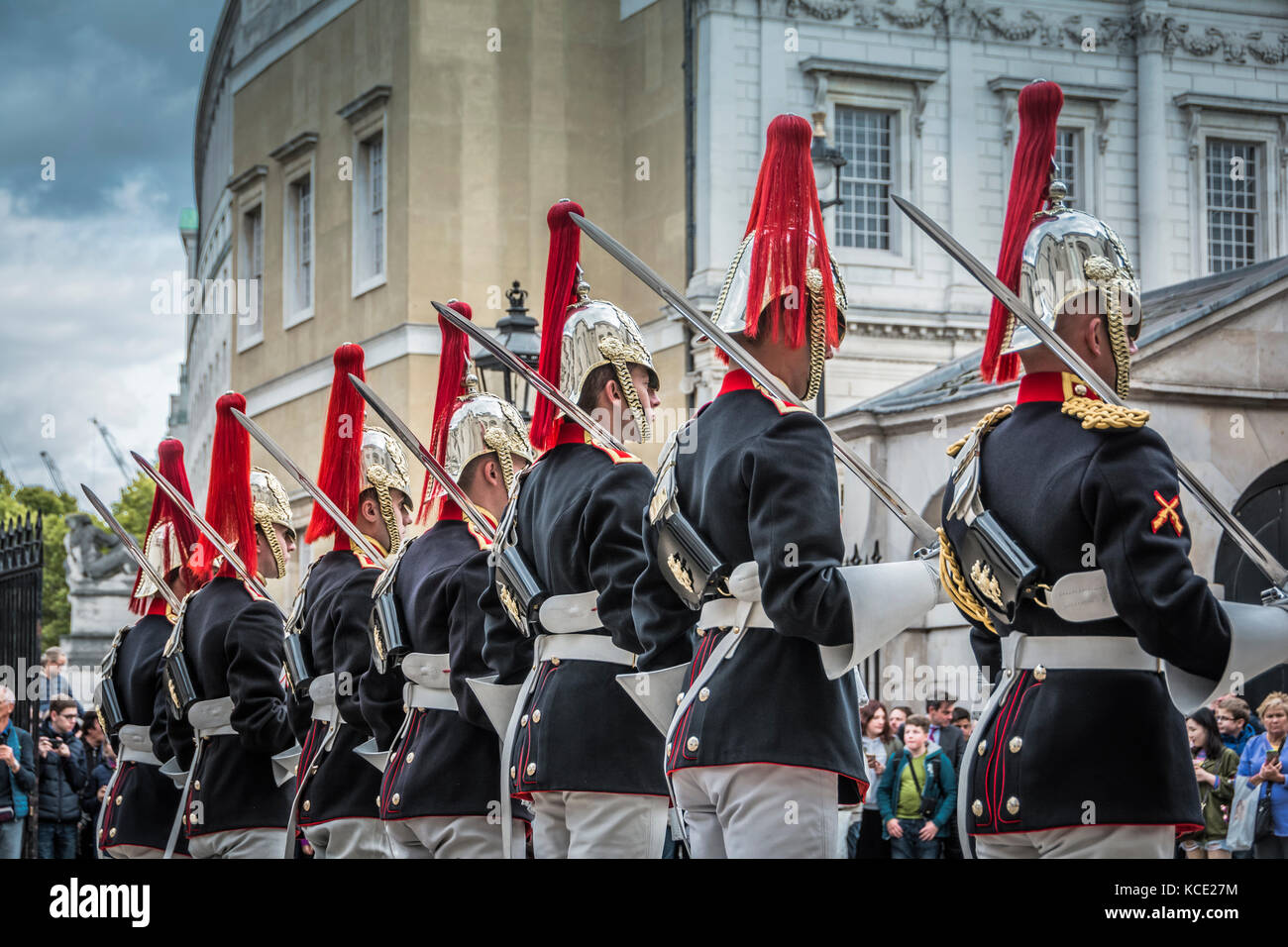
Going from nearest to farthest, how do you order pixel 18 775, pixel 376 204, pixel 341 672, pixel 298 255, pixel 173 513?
1. pixel 341 672
2. pixel 173 513
3. pixel 18 775
4. pixel 376 204
5. pixel 298 255

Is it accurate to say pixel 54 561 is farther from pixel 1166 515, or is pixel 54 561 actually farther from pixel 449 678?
pixel 1166 515

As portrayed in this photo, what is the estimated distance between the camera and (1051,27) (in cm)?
2978

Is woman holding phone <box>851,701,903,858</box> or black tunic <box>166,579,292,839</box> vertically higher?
black tunic <box>166,579,292,839</box>

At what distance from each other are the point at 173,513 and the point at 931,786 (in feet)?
18.7

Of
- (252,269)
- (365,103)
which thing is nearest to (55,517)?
(252,269)

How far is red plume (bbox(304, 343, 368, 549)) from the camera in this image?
8758mm

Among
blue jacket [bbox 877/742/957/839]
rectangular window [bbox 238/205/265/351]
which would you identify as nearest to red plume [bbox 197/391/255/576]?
blue jacket [bbox 877/742/957/839]

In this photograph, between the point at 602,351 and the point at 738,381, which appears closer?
the point at 738,381

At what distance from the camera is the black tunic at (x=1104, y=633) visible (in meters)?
4.59

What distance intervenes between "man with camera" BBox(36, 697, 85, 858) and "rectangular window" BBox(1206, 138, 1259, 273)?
21.3m

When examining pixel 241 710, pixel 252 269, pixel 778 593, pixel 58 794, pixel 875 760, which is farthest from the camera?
pixel 252 269

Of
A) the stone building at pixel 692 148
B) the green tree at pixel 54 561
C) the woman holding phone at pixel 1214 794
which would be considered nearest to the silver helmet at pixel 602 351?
the woman holding phone at pixel 1214 794

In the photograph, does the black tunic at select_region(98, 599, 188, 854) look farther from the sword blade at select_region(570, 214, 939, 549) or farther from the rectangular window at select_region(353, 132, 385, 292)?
the rectangular window at select_region(353, 132, 385, 292)
